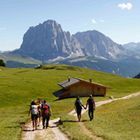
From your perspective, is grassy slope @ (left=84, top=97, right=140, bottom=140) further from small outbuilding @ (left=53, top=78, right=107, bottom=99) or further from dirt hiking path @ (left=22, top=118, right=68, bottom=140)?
small outbuilding @ (left=53, top=78, right=107, bottom=99)

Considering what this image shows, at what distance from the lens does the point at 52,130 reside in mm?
36688

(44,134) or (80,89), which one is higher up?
(44,134)

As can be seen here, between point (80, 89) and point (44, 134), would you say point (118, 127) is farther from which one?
point (80, 89)

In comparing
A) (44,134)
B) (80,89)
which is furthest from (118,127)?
(80,89)

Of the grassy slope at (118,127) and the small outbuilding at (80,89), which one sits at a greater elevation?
the grassy slope at (118,127)

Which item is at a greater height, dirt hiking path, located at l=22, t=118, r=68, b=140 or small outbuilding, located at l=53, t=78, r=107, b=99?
dirt hiking path, located at l=22, t=118, r=68, b=140

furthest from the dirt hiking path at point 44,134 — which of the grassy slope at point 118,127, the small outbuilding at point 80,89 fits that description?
the small outbuilding at point 80,89

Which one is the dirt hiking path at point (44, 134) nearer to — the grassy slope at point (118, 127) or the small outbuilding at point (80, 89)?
the grassy slope at point (118, 127)

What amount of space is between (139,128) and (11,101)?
60453mm

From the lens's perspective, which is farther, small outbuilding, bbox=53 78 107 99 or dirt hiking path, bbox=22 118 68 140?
small outbuilding, bbox=53 78 107 99

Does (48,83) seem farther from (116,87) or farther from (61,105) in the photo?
(61,105)

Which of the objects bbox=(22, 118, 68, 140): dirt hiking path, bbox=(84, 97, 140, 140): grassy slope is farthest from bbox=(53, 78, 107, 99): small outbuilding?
bbox=(22, 118, 68, 140): dirt hiking path

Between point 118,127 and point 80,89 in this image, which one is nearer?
point 118,127

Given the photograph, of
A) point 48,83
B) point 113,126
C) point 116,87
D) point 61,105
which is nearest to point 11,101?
point 61,105
